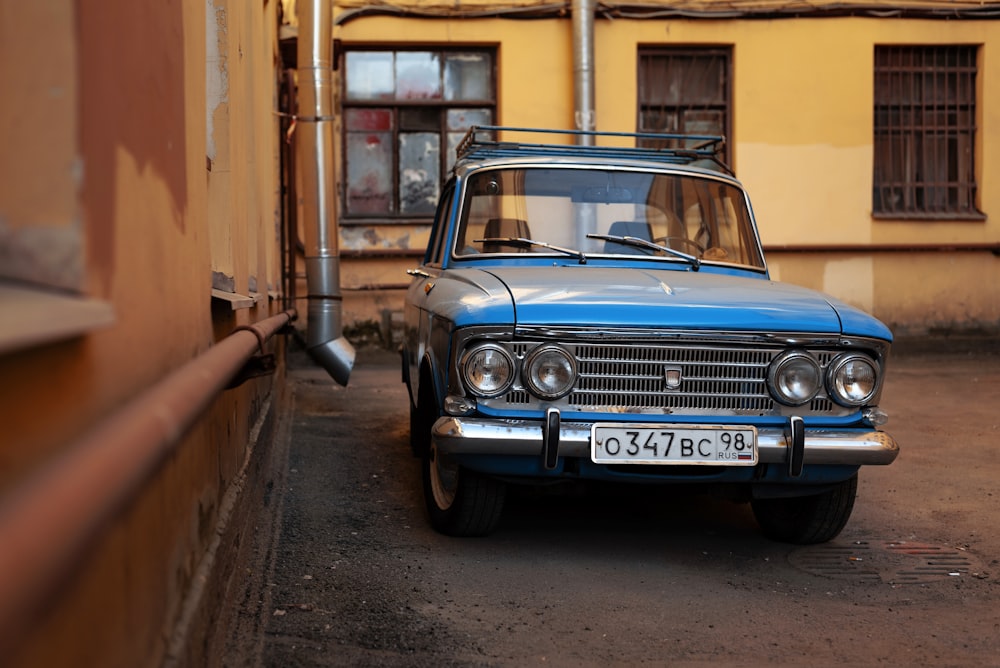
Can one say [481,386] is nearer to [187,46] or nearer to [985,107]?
[187,46]

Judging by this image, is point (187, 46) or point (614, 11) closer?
point (187, 46)

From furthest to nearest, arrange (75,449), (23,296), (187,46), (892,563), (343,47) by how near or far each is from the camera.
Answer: (343,47)
(892,563)
(187,46)
(23,296)
(75,449)

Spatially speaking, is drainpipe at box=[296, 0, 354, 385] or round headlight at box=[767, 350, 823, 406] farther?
drainpipe at box=[296, 0, 354, 385]

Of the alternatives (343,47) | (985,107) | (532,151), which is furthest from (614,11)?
(532,151)

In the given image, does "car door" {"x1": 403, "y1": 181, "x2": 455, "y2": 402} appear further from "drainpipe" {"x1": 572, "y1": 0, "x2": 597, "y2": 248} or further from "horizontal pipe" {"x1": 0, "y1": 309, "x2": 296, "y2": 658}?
"drainpipe" {"x1": 572, "y1": 0, "x2": 597, "y2": 248}

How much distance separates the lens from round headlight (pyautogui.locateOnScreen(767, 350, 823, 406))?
4434 mm

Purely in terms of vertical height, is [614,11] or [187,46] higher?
[614,11]

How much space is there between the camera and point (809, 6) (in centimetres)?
1373

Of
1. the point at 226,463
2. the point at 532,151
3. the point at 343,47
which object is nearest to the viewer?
the point at 226,463

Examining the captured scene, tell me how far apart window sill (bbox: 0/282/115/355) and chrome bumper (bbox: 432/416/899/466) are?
8.05 feet

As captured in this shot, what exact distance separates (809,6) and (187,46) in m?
12.0

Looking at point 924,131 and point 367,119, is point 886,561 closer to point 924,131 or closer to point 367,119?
point 367,119

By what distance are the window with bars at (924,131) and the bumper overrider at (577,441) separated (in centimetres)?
1032

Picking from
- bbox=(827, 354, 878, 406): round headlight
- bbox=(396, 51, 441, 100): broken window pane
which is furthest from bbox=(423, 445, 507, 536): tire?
bbox=(396, 51, 441, 100): broken window pane
